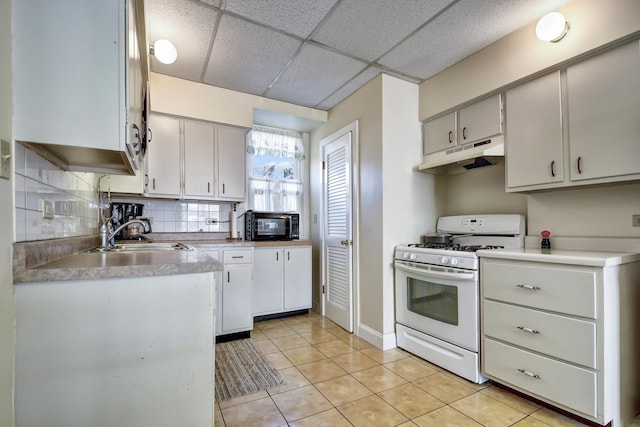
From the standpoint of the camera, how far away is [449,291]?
2246 mm

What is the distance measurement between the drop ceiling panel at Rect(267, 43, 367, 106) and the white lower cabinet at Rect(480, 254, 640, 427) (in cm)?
200

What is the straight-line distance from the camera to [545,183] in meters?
2.01

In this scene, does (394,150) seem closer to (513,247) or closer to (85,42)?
(513,247)

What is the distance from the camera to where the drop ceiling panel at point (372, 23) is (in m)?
1.88

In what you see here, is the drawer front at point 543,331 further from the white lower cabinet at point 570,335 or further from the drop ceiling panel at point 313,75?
the drop ceiling panel at point 313,75

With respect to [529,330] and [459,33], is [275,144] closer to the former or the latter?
[459,33]

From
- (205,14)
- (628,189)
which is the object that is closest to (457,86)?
(628,189)

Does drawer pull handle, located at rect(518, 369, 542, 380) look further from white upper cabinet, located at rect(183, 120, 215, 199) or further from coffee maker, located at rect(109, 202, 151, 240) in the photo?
coffee maker, located at rect(109, 202, 151, 240)

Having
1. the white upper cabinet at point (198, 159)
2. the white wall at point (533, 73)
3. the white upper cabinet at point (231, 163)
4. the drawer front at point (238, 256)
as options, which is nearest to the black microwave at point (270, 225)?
the white upper cabinet at point (231, 163)

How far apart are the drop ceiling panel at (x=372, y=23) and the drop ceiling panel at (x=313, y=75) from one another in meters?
0.15

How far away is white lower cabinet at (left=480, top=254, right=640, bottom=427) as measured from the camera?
1523mm

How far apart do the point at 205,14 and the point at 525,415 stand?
3153 millimetres

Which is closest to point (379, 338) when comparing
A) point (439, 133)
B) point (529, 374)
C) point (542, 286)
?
point (529, 374)

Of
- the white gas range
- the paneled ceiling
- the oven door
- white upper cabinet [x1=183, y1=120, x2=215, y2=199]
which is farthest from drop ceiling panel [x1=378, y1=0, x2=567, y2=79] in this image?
white upper cabinet [x1=183, y1=120, x2=215, y2=199]
